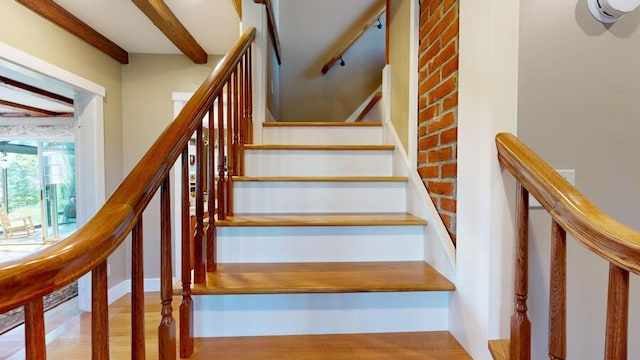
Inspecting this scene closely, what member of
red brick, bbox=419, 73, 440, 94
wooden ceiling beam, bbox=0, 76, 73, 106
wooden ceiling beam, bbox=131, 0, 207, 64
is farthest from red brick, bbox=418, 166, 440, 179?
wooden ceiling beam, bbox=0, 76, 73, 106

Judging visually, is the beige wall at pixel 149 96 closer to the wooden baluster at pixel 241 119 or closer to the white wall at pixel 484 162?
the wooden baluster at pixel 241 119

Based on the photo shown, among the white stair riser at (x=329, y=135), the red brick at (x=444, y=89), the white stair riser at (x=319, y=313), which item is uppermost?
the red brick at (x=444, y=89)

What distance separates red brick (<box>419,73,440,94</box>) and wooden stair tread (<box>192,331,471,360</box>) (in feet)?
3.45

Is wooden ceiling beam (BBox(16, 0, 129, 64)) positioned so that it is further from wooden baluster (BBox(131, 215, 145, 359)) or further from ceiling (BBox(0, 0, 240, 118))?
wooden baluster (BBox(131, 215, 145, 359))

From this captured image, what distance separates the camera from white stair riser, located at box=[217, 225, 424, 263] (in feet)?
4.54

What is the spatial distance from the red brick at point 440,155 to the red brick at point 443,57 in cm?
37

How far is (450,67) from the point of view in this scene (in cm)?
122

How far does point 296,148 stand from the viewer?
6.29 feet

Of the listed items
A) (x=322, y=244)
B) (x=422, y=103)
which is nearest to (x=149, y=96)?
(x=322, y=244)

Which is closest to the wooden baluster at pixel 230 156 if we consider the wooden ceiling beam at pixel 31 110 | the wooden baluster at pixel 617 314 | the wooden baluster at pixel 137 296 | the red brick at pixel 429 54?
the wooden baluster at pixel 137 296

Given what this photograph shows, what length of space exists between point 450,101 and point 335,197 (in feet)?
2.58

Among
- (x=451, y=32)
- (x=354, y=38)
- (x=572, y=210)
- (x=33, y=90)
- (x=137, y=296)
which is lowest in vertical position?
(x=137, y=296)

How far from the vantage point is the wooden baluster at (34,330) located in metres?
0.49

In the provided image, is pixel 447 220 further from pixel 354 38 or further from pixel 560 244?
pixel 354 38
